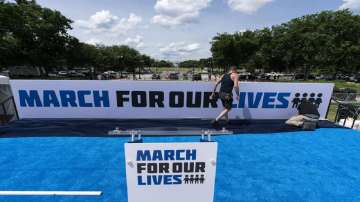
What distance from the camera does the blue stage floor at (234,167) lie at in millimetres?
3654

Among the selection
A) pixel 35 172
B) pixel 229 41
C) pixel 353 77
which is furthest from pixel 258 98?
pixel 353 77

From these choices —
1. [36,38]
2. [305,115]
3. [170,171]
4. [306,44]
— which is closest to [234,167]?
[170,171]

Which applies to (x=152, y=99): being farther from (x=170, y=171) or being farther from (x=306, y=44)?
(x=306, y=44)

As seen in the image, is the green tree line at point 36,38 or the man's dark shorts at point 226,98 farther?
the green tree line at point 36,38

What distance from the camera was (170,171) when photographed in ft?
8.08

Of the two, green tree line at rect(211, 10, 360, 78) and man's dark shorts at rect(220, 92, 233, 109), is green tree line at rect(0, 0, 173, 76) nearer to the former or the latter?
green tree line at rect(211, 10, 360, 78)

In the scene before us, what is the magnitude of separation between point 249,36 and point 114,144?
136 feet

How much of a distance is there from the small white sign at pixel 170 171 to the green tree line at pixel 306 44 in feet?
A: 99.0

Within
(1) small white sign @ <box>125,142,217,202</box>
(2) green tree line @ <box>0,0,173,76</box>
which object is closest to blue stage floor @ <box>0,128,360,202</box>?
(1) small white sign @ <box>125,142,217,202</box>

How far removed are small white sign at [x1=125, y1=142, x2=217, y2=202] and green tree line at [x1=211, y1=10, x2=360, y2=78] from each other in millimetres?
30180

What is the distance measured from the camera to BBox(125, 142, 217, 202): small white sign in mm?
2383

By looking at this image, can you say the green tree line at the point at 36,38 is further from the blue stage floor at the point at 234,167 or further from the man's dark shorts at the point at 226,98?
the man's dark shorts at the point at 226,98

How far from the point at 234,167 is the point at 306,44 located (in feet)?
98.4

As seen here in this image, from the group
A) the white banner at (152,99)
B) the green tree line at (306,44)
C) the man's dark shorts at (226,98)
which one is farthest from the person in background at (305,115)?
the green tree line at (306,44)
